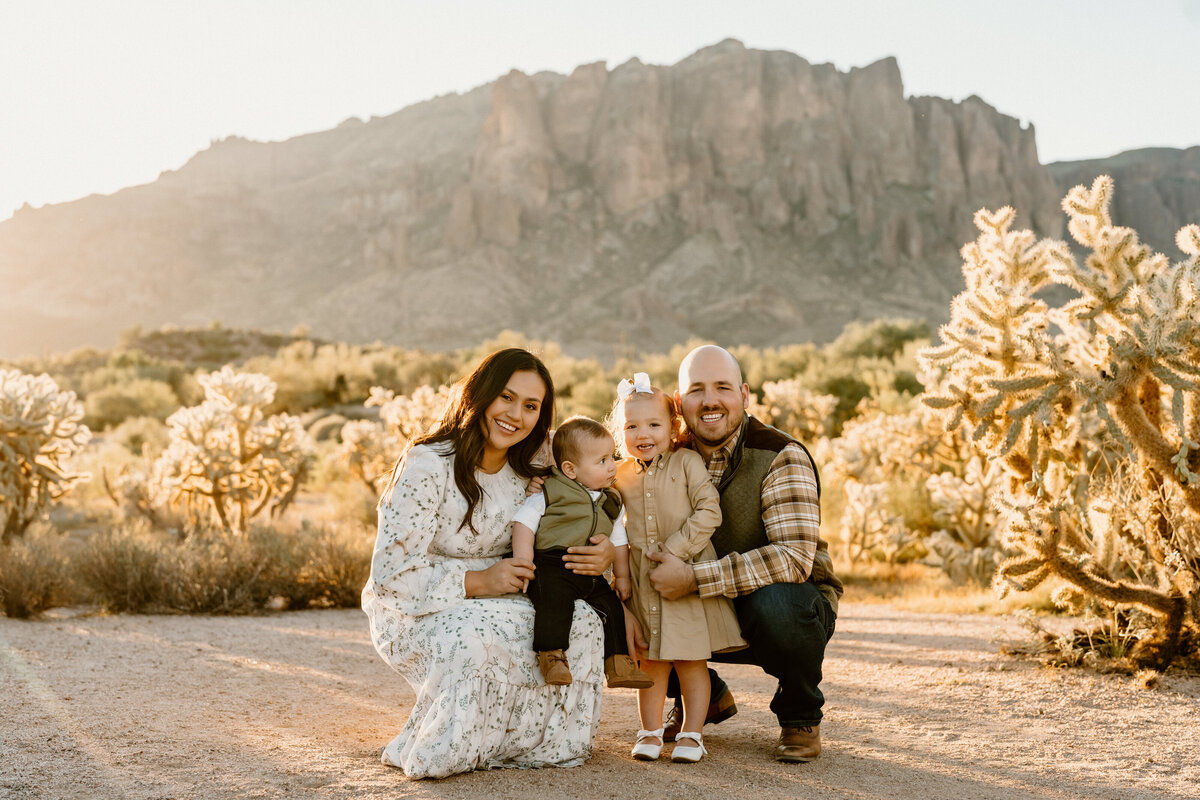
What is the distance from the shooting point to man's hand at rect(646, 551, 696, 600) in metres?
4.26

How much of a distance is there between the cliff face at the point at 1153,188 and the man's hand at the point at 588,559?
96.1 meters

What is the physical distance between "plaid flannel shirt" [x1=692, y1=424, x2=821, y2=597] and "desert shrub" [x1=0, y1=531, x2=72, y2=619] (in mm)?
5723

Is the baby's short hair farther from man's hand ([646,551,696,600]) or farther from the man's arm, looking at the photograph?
the man's arm

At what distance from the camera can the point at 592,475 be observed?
4.45 metres

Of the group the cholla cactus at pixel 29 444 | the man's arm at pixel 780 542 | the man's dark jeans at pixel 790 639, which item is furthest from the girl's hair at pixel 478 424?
the cholla cactus at pixel 29 444

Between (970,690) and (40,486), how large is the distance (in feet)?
26.5

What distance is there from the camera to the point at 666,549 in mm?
4410

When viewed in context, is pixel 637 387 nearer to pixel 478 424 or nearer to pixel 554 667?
pixel 478 424

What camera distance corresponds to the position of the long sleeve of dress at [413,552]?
4.30 metres

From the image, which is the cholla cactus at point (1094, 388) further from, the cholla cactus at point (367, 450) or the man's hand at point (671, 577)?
the cholla cactus at point (367, 450)

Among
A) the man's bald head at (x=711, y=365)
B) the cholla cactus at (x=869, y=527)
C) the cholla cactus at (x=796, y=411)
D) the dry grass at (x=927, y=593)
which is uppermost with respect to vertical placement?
the cholla cactus at (x=796, y=411)

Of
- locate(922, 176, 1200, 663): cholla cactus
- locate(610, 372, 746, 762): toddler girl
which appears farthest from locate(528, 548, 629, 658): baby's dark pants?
locate(922, 176, 1200, 663): cholla cactus

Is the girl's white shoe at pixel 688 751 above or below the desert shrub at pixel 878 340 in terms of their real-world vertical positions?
below

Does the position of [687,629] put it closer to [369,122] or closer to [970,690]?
[970,690]
